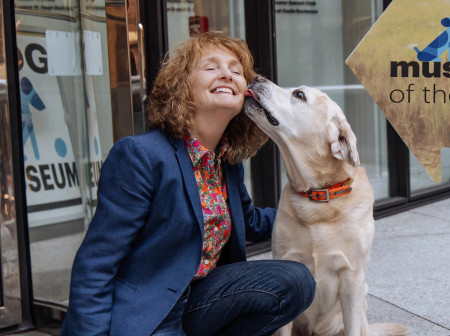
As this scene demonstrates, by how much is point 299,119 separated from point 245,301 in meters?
0.76

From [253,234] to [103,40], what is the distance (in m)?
1.17

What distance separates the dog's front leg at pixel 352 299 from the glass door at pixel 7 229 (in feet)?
5.25

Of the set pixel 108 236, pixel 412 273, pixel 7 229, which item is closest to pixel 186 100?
pixel 108 236

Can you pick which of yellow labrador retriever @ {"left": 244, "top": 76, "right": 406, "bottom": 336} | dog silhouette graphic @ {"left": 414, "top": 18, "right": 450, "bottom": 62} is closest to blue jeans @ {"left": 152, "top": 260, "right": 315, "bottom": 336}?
yellow labrador retriever @ {"left": 244, "top": 76, "right": 406, "bottom": 336}

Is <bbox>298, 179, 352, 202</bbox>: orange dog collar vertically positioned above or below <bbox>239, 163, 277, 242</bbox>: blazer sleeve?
above

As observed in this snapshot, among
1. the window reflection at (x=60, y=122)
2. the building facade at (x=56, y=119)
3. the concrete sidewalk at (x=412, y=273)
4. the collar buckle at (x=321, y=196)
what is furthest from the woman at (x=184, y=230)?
the concrete sidewalk at (x=412, y=273)

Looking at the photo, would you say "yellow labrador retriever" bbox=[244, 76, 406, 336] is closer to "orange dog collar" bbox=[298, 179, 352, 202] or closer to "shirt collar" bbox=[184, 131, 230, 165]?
"orange dog collar" bbox=[298, 179, 352, 202]

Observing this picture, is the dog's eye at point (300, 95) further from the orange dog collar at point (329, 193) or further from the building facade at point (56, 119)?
the building facade at point (56, 119)

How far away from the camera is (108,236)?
2.09 meters

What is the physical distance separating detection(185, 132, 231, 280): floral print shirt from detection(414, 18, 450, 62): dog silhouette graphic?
2.67 feet

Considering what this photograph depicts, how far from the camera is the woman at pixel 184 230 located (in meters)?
2.10

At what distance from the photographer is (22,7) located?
3.04m

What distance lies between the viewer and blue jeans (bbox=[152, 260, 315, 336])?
2.31m

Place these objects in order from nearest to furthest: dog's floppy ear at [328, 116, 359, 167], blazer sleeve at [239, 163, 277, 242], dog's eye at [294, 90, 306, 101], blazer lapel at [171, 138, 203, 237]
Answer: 1. blazer lapel at [171, 138, 203, 237]
2. dog's floppy ear at [328, 116, 359, 167]
3. dog's eye at [294, 90, 306, 101]
4. blazer sleeve at [239, 163, 277, 242]
